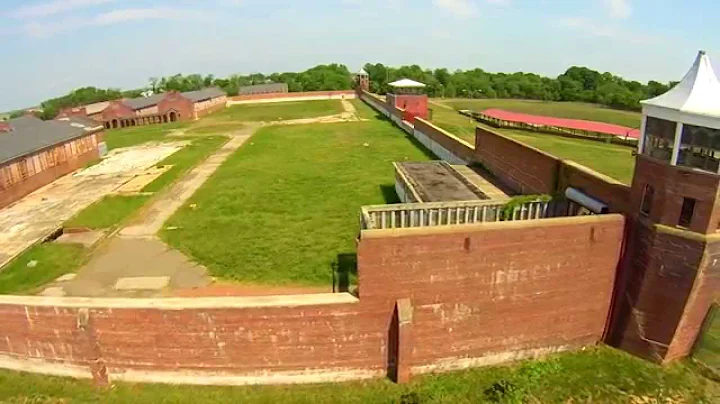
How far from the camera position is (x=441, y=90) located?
100625mm

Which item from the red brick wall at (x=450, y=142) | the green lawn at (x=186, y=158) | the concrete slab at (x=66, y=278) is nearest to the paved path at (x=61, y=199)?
the green lawn at (x=186, y=158)

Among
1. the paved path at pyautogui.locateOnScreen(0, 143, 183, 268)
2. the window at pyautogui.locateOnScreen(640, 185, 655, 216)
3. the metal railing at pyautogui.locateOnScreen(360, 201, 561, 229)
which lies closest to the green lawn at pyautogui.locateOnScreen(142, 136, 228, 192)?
the paved path at pyautogui.locateOnScreen(0, 143, 183, 268)

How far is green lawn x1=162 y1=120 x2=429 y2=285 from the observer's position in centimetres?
1658

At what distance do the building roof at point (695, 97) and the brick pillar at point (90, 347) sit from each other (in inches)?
554

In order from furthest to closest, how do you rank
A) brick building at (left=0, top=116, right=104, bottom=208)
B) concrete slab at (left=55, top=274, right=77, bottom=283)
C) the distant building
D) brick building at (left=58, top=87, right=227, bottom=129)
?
the distant building → brick building at (left=58, top=87, right=227, bottom=129) → brick building at (left=0, top=116, right=104, bottom=208) → concrete slab at (left=55, top=274, right=77, bottom=283)

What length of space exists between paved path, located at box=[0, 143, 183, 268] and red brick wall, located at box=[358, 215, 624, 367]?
15.9 m

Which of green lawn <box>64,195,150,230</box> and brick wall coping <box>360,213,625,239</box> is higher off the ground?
brick wall coping <box>360,213,625,239</box>

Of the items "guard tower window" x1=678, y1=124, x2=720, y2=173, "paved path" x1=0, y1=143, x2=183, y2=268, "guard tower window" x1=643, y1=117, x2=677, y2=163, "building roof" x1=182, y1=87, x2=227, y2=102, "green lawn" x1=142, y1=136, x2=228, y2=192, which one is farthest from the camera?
"building roof" x1=182, y1=87, x2=227, y2=102

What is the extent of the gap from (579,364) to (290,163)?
2492 cm

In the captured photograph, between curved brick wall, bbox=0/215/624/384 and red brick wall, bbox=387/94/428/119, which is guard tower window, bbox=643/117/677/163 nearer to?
curved brick wall, bbox=0/215/624/384

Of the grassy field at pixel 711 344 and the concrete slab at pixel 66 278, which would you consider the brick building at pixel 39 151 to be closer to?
the concrete slab at pixel 66 278

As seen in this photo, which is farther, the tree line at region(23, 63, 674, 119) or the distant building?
the distant building

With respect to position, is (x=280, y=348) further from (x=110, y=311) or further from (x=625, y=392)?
(x=625, y=392)

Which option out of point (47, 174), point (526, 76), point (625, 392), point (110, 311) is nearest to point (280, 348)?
point (110, 311)
